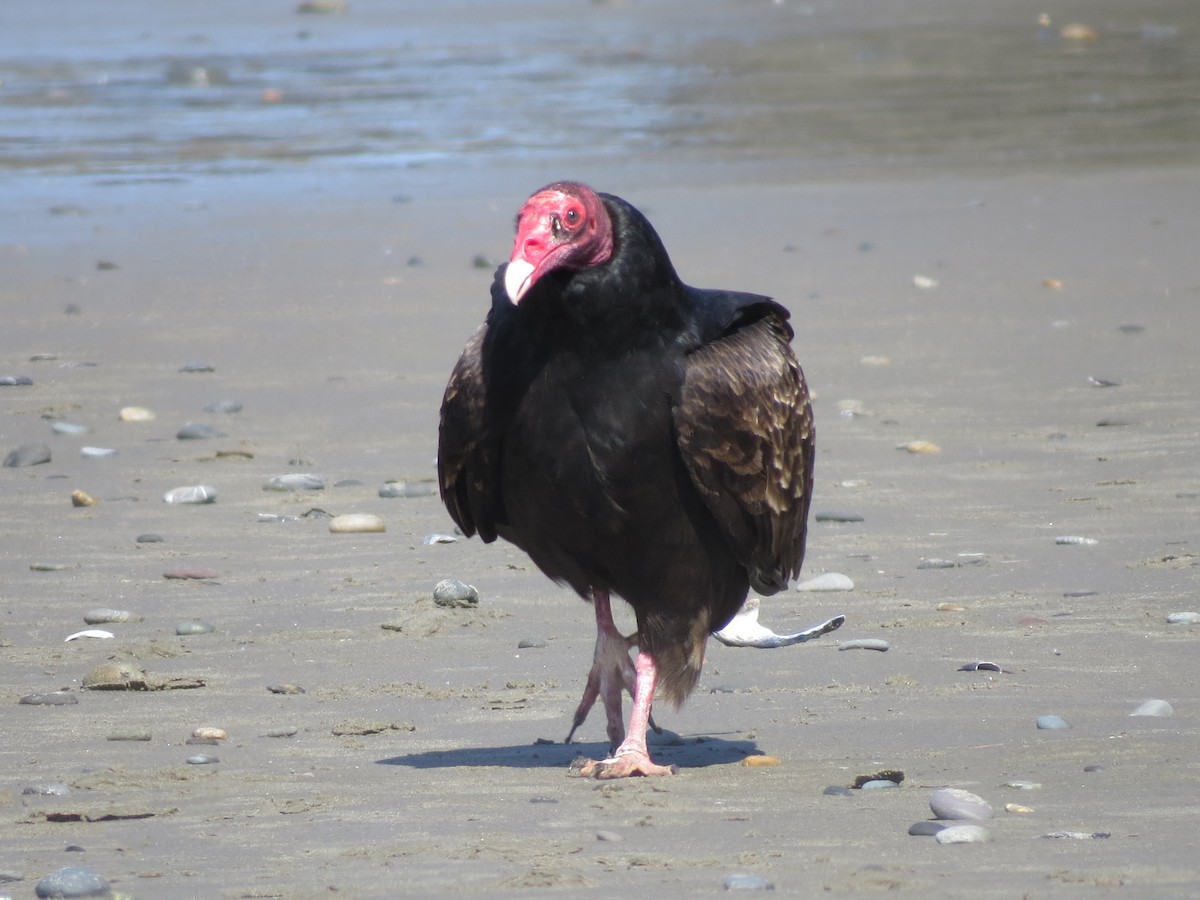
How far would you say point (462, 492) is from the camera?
4867 millimetres

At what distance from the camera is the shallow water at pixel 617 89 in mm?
15977

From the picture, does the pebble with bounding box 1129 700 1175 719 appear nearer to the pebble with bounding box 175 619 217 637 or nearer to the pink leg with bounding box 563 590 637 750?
the pink leg with bounding box 563 590 637 750

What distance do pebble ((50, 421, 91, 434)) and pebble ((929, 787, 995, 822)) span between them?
513 cm

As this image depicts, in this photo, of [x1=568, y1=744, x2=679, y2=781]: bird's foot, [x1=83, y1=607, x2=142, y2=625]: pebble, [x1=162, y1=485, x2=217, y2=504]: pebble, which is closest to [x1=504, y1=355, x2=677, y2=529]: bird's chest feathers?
[x1=568, y1=744, x2=679, y2=781]: bird's foot

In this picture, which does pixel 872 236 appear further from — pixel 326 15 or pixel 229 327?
pixel 326 15

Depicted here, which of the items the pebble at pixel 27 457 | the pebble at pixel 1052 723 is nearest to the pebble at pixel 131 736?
the pebble at pixel 1052 723

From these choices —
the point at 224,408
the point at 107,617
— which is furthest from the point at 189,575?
the point at 224,408

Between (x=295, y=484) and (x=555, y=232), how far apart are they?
131 inches

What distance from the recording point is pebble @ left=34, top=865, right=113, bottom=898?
139 inches

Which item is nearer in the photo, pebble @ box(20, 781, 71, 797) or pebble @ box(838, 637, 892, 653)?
pebble @ box(20, 781, 71, 797)

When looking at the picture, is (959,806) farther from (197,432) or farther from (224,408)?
(224,408)

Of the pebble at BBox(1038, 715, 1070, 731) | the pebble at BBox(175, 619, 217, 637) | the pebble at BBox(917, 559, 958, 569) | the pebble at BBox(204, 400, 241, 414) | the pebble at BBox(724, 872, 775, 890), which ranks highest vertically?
the pebble at BBox(724, 872, 775, 890)

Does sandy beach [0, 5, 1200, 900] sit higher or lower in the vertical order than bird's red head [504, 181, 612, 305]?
lower

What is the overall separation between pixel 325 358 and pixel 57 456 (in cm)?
184
